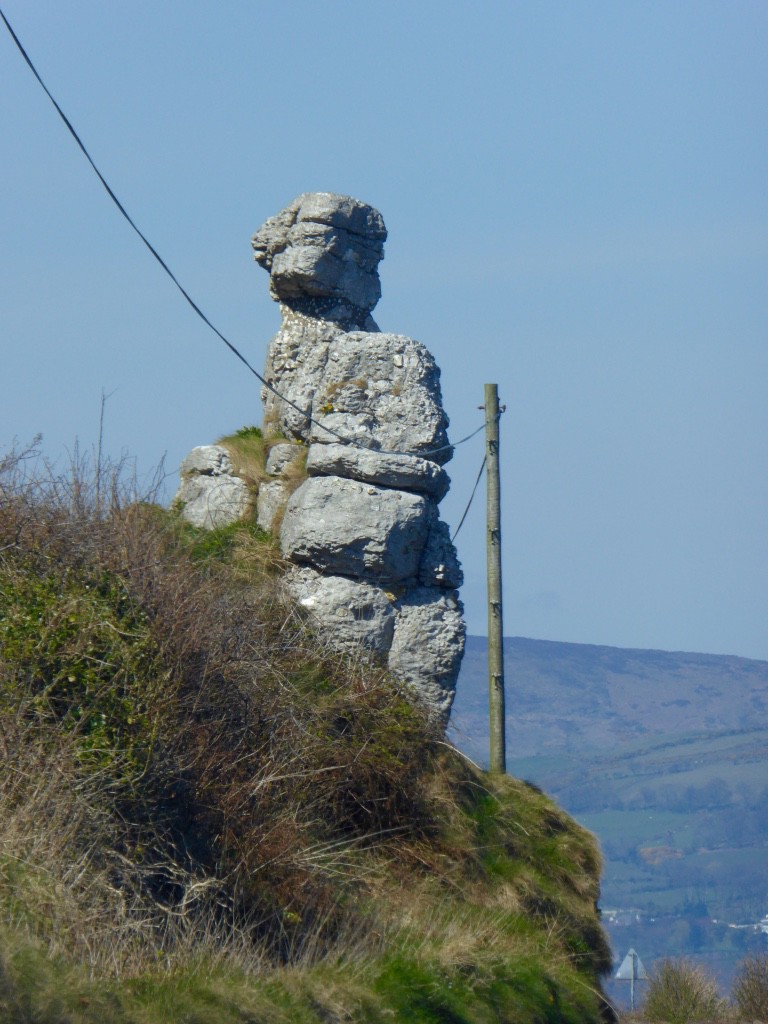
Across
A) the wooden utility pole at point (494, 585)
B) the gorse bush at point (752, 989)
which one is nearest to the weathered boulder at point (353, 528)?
the wooden utility pole at point (494, 585)

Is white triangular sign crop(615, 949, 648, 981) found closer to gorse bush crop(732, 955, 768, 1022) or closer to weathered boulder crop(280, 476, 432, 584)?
gorse bush crop(732, 955, 768, 1022)

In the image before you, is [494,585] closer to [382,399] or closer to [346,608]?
[382,399]

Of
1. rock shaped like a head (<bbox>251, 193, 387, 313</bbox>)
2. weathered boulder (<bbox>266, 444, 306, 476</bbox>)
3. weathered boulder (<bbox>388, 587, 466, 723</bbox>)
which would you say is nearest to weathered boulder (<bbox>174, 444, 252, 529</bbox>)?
weathered boulder (<bbox>266, 444, 306, 476</bbox>)

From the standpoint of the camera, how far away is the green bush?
27.2 m

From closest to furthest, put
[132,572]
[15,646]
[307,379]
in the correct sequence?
[15,646], [132,572], [307,379]

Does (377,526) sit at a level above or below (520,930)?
above

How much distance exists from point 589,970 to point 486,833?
1.62 meters

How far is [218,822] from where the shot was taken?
996 cm

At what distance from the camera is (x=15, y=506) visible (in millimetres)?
10594

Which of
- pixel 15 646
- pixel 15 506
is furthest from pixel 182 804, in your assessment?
pixel 15 506

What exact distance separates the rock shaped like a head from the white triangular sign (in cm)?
1409

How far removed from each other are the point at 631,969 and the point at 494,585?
12.3 metres

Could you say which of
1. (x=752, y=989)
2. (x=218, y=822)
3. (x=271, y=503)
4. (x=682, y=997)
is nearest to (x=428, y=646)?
(x=271, y=503)

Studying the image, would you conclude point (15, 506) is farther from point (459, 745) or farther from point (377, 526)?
point (459, 745)
